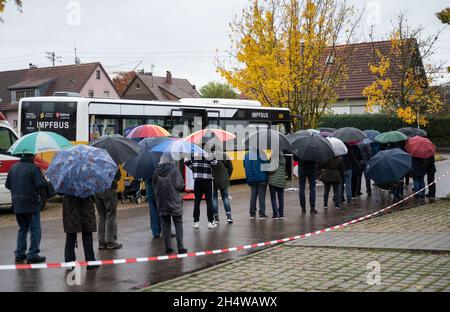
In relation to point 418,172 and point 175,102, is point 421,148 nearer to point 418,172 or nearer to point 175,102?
point 418,172

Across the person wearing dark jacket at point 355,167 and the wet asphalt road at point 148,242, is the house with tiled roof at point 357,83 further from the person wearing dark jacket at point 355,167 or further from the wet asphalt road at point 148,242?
the wet asphalt road at point 148,242

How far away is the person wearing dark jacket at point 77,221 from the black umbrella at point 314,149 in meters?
6.95

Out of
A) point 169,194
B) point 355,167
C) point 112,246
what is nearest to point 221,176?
point 112,246

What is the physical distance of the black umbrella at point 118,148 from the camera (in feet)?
37.3

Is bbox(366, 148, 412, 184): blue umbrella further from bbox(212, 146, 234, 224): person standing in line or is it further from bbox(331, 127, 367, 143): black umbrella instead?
bbox(212, 146, 234, 224): person standing in line

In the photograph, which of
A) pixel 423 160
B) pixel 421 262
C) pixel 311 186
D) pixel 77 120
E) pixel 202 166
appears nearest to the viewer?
pixel 421 262

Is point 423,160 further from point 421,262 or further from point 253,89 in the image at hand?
point 253,89

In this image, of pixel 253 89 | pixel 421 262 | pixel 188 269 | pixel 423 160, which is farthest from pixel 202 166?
pixel 253 89

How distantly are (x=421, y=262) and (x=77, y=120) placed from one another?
40.7ft

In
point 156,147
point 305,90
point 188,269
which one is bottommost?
point 188,269

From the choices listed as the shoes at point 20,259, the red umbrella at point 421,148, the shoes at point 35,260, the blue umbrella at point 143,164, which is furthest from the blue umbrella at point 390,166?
the shoes at point 20,259

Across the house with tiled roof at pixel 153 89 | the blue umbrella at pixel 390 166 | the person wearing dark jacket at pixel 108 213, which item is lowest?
the person wearing dark jacket at pixel 108 213

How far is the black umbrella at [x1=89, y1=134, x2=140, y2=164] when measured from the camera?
1137 cm
